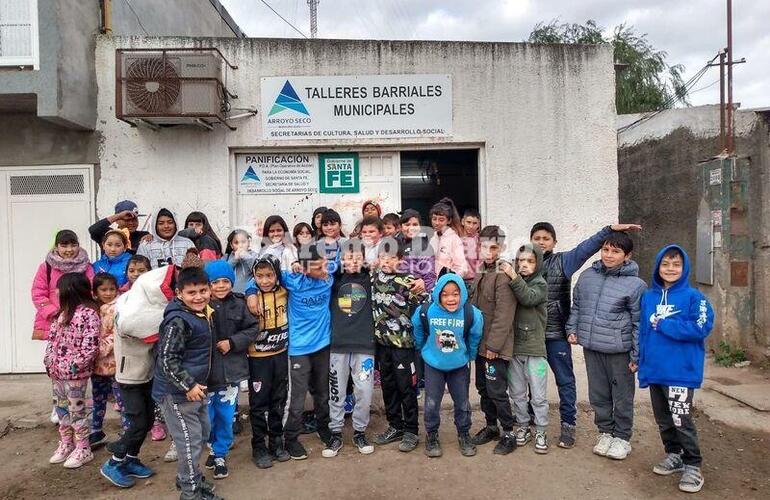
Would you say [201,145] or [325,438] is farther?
[201,145]

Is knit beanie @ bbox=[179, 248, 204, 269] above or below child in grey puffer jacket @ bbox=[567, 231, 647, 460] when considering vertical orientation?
above

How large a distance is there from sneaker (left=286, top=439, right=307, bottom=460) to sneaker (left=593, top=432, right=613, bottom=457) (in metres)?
2.04

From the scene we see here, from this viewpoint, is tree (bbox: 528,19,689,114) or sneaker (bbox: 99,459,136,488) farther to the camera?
tree (bbox: 528,19,689,114)

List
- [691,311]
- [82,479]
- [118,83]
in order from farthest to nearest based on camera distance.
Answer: [118,83], [82,479], [691,311]

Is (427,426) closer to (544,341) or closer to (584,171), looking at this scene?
(544,341)

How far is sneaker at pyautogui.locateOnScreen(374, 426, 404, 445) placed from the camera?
3.83 metres

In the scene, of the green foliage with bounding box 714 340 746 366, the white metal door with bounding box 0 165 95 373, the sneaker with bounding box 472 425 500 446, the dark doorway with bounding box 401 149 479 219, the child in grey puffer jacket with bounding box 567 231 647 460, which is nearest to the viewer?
the child in grey puffer jacket with bounding box 567 231 647 460

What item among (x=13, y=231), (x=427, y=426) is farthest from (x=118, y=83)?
(x=427, y=426)

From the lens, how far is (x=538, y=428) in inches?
146

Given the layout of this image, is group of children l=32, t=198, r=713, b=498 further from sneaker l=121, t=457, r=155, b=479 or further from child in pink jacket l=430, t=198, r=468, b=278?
child in pink jacket l=430, t=198, r=468, b=278

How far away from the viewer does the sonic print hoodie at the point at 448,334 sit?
3.58 meters

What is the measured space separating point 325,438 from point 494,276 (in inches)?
67.1

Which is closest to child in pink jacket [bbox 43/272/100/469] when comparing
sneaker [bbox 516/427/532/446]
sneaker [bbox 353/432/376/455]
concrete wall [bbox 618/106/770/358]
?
sneaker [bbox 353/432/376/455]

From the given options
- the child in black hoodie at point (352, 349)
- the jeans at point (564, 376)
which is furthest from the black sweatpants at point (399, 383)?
the jeans at point (564, 376)
